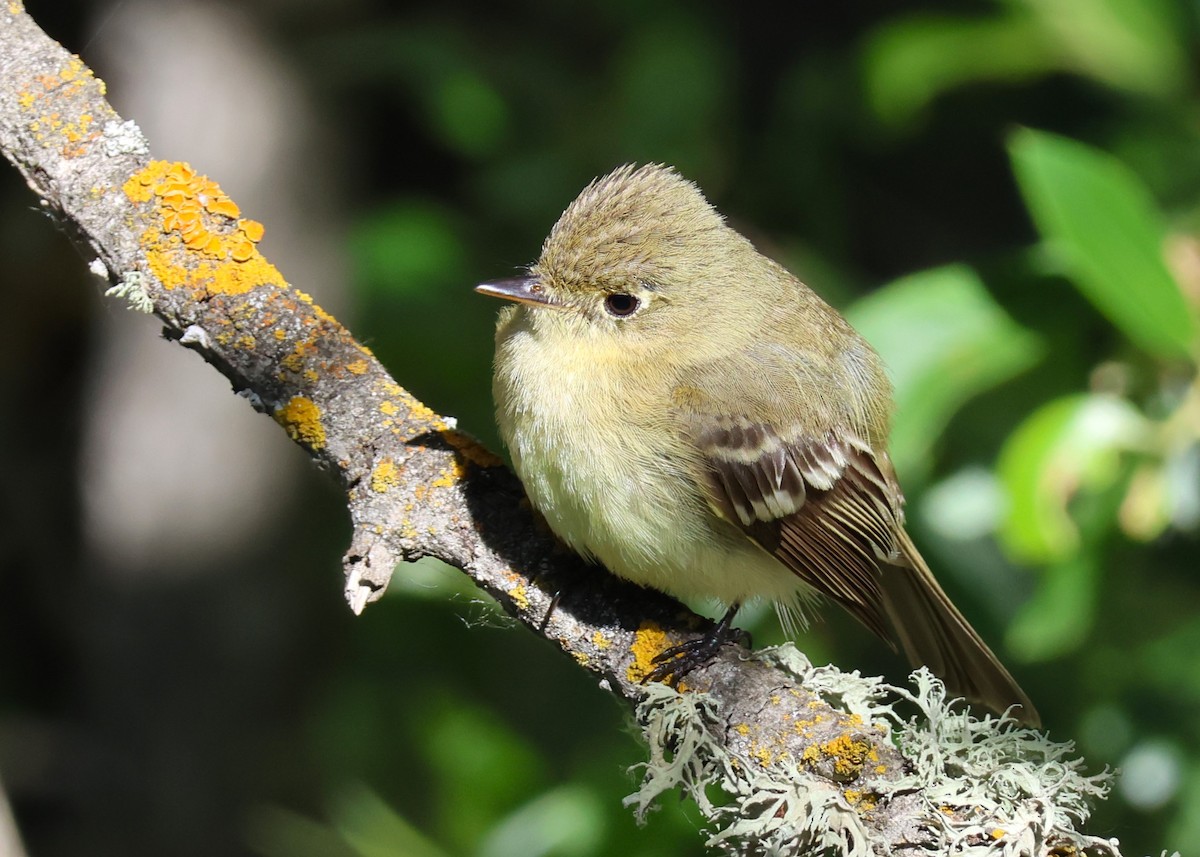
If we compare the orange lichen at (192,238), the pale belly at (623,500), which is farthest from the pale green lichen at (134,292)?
the pale belly at (623,500)

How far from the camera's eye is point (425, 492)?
268 centimetres

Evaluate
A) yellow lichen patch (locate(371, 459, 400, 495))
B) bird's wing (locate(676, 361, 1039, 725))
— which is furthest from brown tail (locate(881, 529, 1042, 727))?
yellow lichen patch (locate(371, 459, 400, 495))

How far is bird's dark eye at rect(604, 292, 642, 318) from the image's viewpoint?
3.10 metres

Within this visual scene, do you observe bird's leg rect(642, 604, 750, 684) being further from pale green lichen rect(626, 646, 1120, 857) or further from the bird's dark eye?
the bird's dark eye

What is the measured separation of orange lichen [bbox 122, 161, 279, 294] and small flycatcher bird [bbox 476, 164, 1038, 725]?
0.59 meters

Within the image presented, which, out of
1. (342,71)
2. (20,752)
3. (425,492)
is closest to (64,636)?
(20,752)

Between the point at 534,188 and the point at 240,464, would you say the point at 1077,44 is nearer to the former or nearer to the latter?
the point at 534,188

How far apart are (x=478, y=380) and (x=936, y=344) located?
1.88 m

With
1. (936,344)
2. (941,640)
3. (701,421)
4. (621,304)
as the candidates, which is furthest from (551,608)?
(936,344)

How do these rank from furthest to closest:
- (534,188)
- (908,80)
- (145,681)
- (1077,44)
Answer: (145,681), (534,188), (908,80), (1077,44)

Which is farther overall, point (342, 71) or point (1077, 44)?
point (342, 71)

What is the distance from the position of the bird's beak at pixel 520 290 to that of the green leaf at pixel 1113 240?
1.22 metres

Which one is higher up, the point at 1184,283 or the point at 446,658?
the point at 1184,283

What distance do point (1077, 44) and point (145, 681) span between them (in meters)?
4.05
